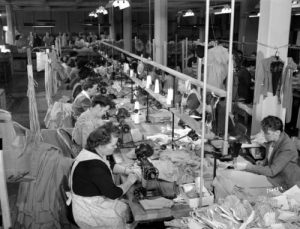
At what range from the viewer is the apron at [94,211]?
9.62ft

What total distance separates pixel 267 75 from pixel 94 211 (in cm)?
454

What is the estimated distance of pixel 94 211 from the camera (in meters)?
2.94

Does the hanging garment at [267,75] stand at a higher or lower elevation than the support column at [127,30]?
lower

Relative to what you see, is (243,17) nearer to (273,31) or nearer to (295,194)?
(273,31)

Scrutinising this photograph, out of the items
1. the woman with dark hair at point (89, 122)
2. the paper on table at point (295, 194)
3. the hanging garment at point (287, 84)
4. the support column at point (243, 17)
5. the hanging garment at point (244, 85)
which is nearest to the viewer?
the paper on table at point (295, 194)

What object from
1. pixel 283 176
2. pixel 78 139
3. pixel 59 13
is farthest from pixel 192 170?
pixel 59 13

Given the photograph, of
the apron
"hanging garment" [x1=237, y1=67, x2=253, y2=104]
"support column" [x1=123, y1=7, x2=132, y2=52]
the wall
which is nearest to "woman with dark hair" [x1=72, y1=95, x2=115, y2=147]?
the apron

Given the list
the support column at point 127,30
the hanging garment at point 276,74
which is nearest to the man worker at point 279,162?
the hanging garment at point 276,74

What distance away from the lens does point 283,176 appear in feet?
11.8

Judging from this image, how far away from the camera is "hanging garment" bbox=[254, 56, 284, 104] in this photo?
20.6ft

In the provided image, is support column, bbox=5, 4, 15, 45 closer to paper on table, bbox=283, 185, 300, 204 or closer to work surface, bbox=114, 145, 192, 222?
work surface, bbox=114, 145, 192, 222

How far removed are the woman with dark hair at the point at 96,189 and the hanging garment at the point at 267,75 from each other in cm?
411

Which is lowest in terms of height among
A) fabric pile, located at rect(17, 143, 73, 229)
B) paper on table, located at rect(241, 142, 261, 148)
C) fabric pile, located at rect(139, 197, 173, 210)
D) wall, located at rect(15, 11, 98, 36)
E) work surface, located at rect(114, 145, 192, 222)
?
fabric pile, located at rect(17, 143, 73, 229)

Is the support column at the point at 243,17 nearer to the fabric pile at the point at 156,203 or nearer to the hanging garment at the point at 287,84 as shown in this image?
the hanging garment at the point at 287,84
